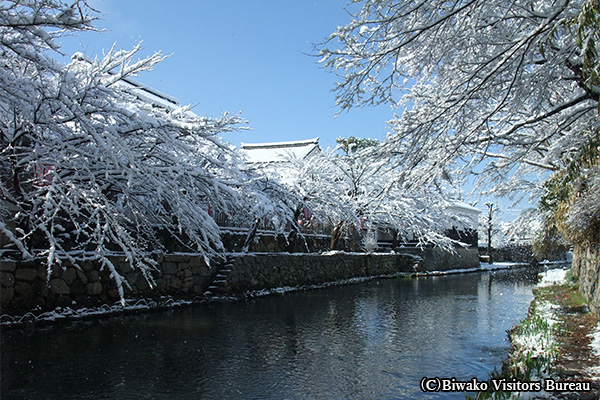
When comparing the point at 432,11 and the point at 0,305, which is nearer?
the point at 432,11

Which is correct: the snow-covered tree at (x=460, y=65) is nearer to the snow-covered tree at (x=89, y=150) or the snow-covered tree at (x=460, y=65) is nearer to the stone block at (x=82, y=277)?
the snow-covered tree at (x=89, y=150)

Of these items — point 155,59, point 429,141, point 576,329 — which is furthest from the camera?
point 155,59

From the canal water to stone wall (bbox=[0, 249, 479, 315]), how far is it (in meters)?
0.84

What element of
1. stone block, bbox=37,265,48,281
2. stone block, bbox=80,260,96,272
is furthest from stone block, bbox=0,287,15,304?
stone block, bbox=80,260,96,272

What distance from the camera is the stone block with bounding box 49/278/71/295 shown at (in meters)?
8.62

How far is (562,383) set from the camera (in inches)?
164

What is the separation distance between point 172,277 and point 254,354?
582 cm

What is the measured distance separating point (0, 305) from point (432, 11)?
337 inches

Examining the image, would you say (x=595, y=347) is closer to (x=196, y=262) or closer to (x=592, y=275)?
(x=592, y=275)

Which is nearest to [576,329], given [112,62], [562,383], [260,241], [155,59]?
[562,383]

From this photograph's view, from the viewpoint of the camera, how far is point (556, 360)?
510 centimetres

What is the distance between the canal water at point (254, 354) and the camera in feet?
16.1

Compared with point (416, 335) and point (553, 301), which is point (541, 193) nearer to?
point (553, 301)

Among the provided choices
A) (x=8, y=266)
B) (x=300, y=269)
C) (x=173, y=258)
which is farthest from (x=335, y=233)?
(x=8, y=266)
